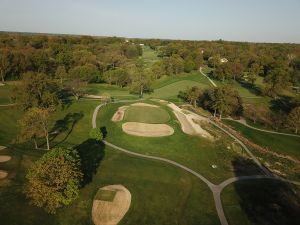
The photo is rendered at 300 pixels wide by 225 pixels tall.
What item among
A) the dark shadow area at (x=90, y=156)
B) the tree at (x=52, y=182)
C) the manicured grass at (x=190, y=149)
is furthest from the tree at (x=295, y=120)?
the tree at (x=52, y=182)

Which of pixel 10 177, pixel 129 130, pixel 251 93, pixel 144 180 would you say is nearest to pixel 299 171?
pixel 144 180

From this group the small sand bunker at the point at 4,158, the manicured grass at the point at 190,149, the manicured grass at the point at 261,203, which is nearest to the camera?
the manicured grass at the point at 261,203

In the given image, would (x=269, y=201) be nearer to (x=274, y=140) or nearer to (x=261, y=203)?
(x=261, y=203)

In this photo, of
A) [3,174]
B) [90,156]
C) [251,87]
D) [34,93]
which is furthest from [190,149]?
[251,87]

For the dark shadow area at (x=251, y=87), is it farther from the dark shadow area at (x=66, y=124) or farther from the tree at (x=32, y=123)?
the tree at (x=32, y=123)

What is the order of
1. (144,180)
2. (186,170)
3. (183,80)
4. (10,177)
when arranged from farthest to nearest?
(183,80) < (186,170) < (144,180) < (10,177)

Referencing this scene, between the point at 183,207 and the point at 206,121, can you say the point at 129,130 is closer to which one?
the point at 206,121
